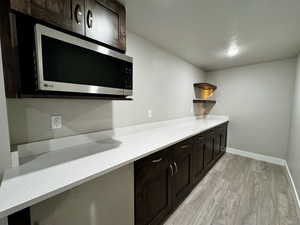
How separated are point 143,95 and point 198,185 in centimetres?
168

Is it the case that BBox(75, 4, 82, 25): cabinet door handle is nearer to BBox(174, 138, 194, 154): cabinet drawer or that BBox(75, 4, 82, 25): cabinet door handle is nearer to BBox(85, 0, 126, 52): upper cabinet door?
BBox(85, 0, 126, 52): upper cabinet door

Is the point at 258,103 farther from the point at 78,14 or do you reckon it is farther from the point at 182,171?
the point at 78,14

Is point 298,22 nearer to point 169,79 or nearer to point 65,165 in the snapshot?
point 169,79

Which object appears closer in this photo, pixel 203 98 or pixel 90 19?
pixel 90 19

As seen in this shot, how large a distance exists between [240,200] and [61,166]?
2249 millimetres

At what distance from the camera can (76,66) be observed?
0.92 metres

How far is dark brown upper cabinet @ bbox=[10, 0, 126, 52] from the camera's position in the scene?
772mm

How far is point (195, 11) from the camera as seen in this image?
1.33 meters

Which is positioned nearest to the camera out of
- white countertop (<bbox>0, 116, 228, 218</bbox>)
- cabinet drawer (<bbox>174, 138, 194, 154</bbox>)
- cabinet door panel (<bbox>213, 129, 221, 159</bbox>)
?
white countertop (<bbox>0, 116, 228, 218</bbox>)

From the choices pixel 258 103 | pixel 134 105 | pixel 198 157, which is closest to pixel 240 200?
pixel 198 157

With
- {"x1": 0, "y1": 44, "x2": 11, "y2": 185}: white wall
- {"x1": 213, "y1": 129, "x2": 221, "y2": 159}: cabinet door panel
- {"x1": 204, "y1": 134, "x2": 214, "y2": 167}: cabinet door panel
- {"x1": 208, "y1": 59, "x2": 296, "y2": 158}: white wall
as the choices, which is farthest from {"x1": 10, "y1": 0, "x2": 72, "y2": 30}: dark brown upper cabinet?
{"x1": 208, "y1": 59, "x2": 296, "y2": 158}: white wall

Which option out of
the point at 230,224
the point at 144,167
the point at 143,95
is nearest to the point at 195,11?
the point at 143,95

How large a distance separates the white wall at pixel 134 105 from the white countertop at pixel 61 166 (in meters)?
0.11

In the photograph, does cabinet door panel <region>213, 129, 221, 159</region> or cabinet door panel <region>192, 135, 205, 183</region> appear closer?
cabinet door panel <region>192, 135, 205, 183</region>
